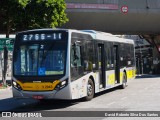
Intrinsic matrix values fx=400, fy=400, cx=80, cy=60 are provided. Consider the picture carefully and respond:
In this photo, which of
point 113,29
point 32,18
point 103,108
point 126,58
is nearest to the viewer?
point 103,108

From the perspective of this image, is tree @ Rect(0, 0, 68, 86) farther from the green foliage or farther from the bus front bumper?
the bus front bumper

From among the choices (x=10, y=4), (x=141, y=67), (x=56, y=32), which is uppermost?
(x=10, y=4)

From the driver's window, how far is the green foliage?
915 centimetres

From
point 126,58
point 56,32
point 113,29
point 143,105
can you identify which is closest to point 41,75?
point 56,32

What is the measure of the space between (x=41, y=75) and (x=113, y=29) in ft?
90.3

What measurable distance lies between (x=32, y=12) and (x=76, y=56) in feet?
33.5

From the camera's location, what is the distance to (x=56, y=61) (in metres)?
14.0

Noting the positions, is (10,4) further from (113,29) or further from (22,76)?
(113,29)

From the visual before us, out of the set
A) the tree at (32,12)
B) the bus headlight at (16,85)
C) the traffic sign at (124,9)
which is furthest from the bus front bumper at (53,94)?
the traffic sign at (124,9)

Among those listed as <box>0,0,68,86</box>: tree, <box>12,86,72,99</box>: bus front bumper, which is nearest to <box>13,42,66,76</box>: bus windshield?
<box>12,86,72,99</box>: bus front bumper

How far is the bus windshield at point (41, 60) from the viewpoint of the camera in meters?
13.9

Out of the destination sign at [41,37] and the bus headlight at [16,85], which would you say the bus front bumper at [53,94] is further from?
the destination sign at [41,37]

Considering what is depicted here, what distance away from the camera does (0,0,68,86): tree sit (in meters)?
23.6

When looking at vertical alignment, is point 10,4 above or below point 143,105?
above
